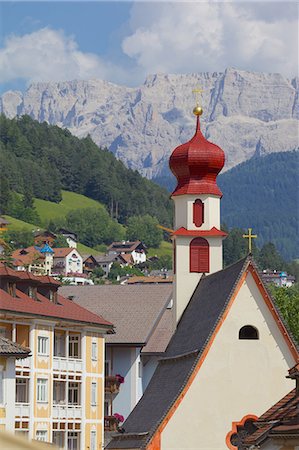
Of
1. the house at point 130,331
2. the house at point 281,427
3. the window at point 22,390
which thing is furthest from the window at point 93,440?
the house at point 281,427

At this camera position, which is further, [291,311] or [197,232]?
[291,311]

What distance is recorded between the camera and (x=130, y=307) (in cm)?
9650

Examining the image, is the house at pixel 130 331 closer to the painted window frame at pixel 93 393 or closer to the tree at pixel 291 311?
the painted window frame at pixel 93 393

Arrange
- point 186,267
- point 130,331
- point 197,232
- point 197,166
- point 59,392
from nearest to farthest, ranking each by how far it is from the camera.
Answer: point 186,267
point 197,232
point 197,166
point 59,392
point 130,331

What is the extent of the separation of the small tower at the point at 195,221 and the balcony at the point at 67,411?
12.9 meters

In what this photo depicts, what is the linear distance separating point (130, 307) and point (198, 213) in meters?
32.6

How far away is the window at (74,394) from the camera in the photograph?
247 feet

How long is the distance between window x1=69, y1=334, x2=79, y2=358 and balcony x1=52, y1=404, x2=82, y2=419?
128 inches

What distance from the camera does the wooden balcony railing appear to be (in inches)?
3344

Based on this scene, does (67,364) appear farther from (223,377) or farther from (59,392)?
(223,377)

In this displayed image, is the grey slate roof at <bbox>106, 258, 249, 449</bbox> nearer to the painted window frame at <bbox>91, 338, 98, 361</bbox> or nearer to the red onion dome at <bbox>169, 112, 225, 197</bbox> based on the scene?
the red onion dome at <bbox>169, 112, 225, 197</bbox>

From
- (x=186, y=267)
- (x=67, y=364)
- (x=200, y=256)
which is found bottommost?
(x=67, y=364)

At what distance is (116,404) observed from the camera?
86.7 metres

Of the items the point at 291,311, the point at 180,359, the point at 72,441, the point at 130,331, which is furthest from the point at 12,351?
the point at 291,311
